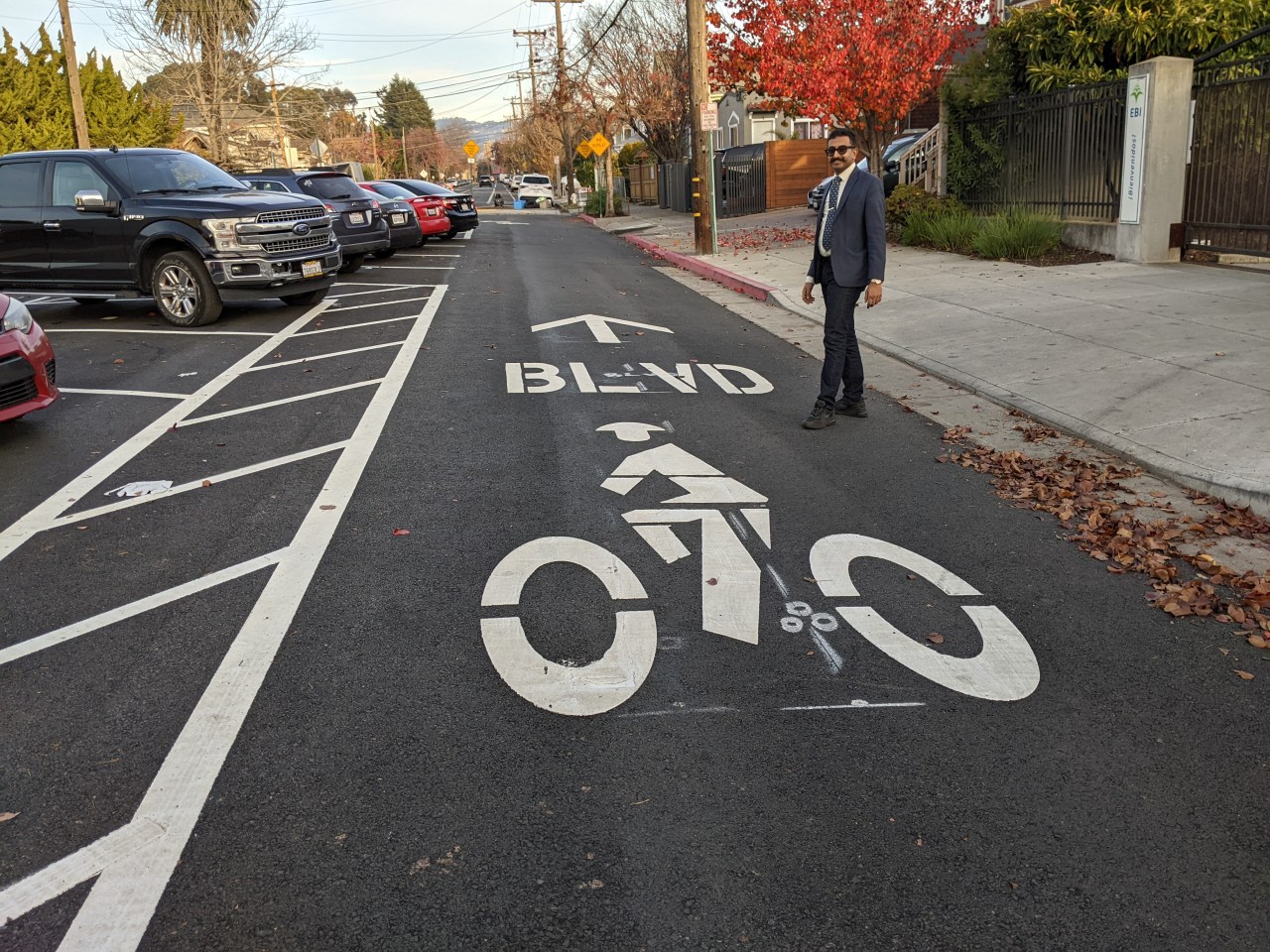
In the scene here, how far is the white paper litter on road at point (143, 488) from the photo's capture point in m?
6.41

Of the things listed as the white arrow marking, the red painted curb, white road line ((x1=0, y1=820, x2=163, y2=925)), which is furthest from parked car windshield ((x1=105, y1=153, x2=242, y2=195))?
white road line ((x1=0, y1=820, x2=163, y2=925))

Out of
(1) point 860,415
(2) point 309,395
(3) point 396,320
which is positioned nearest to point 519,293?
(3) point 396,320

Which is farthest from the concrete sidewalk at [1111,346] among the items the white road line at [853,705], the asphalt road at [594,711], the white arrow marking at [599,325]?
the white road line at [853,705]

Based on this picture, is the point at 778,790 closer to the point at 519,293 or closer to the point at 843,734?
the point at 843,734

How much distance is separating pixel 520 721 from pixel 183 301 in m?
10.7

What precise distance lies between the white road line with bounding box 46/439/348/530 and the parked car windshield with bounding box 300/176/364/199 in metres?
13.2

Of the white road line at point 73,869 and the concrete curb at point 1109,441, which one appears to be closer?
the white road line at point 73,869

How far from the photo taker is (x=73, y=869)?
2984 mm

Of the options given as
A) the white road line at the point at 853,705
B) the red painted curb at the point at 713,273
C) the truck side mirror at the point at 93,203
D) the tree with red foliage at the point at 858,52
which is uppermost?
the tree with red foliage at the point at 858,52

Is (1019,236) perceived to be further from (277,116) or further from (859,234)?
(277,116)

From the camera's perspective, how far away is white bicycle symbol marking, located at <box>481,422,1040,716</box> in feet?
13.1

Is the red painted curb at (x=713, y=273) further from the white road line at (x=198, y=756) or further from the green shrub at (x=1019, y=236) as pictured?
the white road line at (x=198, y=756)

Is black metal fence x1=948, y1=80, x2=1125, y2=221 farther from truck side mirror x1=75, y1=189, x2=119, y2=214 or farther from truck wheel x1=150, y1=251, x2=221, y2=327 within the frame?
truck side mirror x1=75, y1=189, x2=119, y2=214

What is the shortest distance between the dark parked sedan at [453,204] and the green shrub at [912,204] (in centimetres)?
1116
